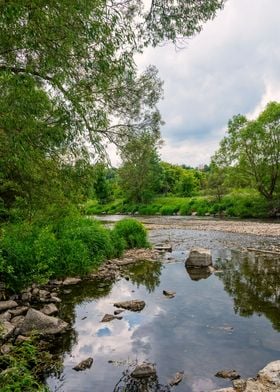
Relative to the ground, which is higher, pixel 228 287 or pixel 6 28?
pixel 6 28

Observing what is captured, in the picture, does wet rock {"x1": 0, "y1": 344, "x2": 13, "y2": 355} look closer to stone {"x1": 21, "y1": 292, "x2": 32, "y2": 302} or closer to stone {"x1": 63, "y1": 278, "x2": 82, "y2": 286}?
stone {"x1": 21, "y1": 292, "x2": 32, "y2": 302}

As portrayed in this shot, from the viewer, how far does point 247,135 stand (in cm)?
4262

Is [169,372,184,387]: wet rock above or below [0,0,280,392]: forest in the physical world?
Answer: below

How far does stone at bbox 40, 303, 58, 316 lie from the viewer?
8923 millimetres

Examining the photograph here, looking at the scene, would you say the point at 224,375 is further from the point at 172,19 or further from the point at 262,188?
the point at 262,188

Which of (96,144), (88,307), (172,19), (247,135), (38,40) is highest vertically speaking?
(247,135)

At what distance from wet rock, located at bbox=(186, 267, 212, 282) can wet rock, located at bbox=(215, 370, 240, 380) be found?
22.5 ft

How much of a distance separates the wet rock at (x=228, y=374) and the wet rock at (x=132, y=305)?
3884mm

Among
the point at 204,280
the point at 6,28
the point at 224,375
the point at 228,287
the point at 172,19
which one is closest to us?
the point at 6,28

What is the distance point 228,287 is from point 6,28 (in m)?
10.1


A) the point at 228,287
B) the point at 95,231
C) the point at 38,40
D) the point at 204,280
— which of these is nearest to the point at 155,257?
the point at 95,231

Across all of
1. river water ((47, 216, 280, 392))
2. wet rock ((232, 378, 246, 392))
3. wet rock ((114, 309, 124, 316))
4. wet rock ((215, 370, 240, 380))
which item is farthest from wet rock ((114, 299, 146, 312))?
wet rock ((232, 378, 246, 392))

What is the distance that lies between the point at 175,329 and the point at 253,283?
5069 mm

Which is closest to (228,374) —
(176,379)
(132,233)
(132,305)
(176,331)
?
(176,379)
